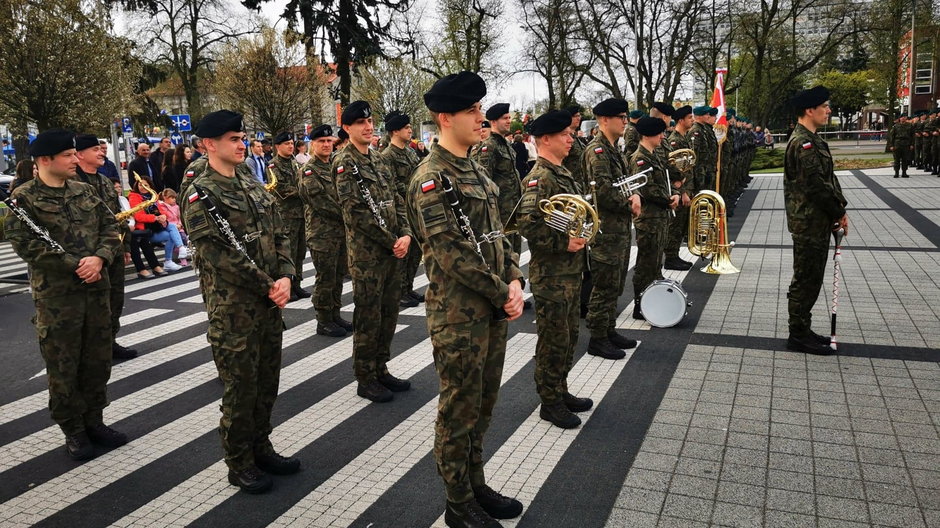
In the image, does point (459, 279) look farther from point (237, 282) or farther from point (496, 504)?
point (237, 282)

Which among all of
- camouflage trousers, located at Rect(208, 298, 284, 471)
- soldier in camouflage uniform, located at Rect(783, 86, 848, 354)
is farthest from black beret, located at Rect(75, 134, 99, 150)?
soldier in camouflage uniform, located at Rect(783, 86, 848, 354)

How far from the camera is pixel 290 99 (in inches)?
1050

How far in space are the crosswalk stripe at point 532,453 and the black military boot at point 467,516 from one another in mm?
190

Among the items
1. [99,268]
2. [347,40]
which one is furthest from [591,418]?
[347,40]

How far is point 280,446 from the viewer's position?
5273mm

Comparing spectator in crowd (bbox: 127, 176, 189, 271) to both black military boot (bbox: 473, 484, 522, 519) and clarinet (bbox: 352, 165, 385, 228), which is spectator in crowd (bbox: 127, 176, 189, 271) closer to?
clarinet (bbox: 352, 165, 385, 228)

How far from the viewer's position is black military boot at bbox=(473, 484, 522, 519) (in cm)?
408

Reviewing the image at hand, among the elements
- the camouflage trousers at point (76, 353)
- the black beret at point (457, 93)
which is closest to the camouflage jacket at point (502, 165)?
the camouflage trousers at point (76, 353)

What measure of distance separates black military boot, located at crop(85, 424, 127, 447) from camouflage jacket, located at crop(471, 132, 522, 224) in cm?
529

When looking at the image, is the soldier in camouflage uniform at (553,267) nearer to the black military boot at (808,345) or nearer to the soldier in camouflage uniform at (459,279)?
the soldier in camouflage uniform at (459,279)

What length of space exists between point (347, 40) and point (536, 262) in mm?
18317

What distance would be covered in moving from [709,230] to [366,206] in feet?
16.0

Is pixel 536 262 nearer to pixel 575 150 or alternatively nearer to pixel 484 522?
pixel 484 522

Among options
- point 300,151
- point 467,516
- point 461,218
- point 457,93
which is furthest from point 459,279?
point 300,151
